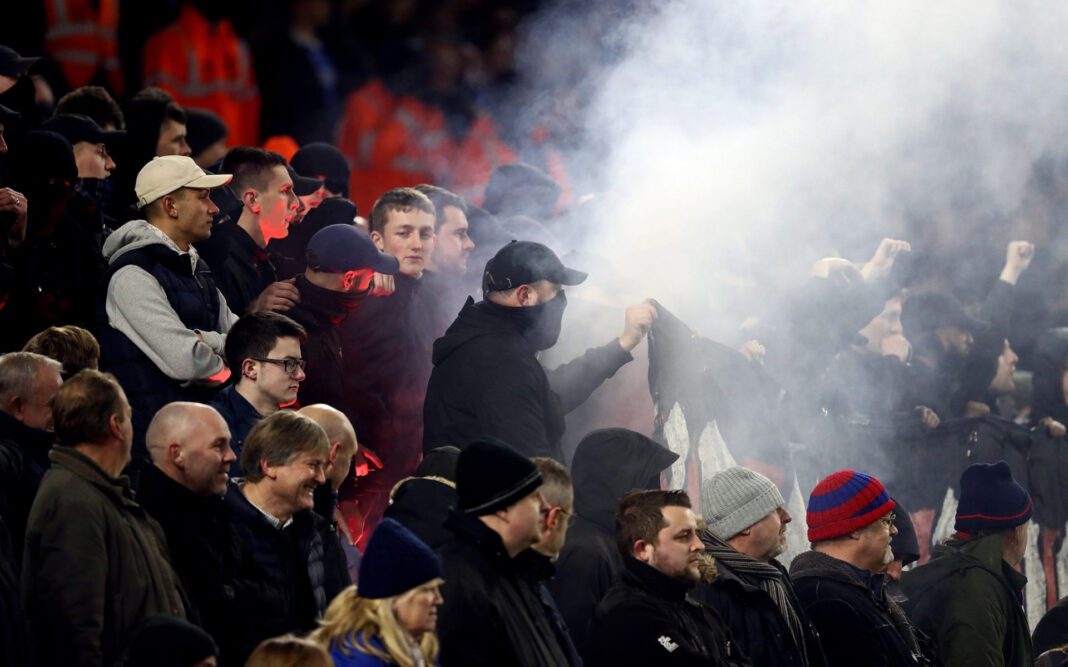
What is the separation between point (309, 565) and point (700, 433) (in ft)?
11.5

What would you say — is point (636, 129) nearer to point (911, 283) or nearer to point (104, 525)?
point (911, 283)

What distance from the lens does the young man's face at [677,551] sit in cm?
532

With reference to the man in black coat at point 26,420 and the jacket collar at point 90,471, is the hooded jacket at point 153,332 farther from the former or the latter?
the jacket collar at point 90,471

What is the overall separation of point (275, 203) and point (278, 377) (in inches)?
59.5

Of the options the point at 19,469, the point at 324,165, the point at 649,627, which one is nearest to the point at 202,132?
the point at 324,165

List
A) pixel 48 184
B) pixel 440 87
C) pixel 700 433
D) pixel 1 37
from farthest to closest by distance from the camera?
pixel 440 87 < pixel 1 37 < pixel 700 433 < pixel 48 184

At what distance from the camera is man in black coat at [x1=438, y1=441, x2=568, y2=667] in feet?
15.7

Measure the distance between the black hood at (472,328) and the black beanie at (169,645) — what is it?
8.76 ft

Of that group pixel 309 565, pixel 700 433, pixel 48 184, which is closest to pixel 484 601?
pixel 309 565

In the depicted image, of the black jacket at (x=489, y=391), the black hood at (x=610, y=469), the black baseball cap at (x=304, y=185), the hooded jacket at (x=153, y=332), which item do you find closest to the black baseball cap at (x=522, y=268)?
the black jacket at (x=489, y=391)

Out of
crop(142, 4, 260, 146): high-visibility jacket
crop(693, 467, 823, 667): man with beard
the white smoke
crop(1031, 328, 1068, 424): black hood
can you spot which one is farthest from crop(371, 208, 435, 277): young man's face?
crop(142, 4, 260, 146): high-visibility jacket

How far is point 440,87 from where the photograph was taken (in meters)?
14.5

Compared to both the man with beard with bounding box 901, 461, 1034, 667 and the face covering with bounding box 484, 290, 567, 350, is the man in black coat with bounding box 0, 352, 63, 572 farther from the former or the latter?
the man with beard with bounding box 901, 461, 1034, 667

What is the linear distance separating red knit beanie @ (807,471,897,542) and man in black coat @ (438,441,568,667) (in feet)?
5.83
